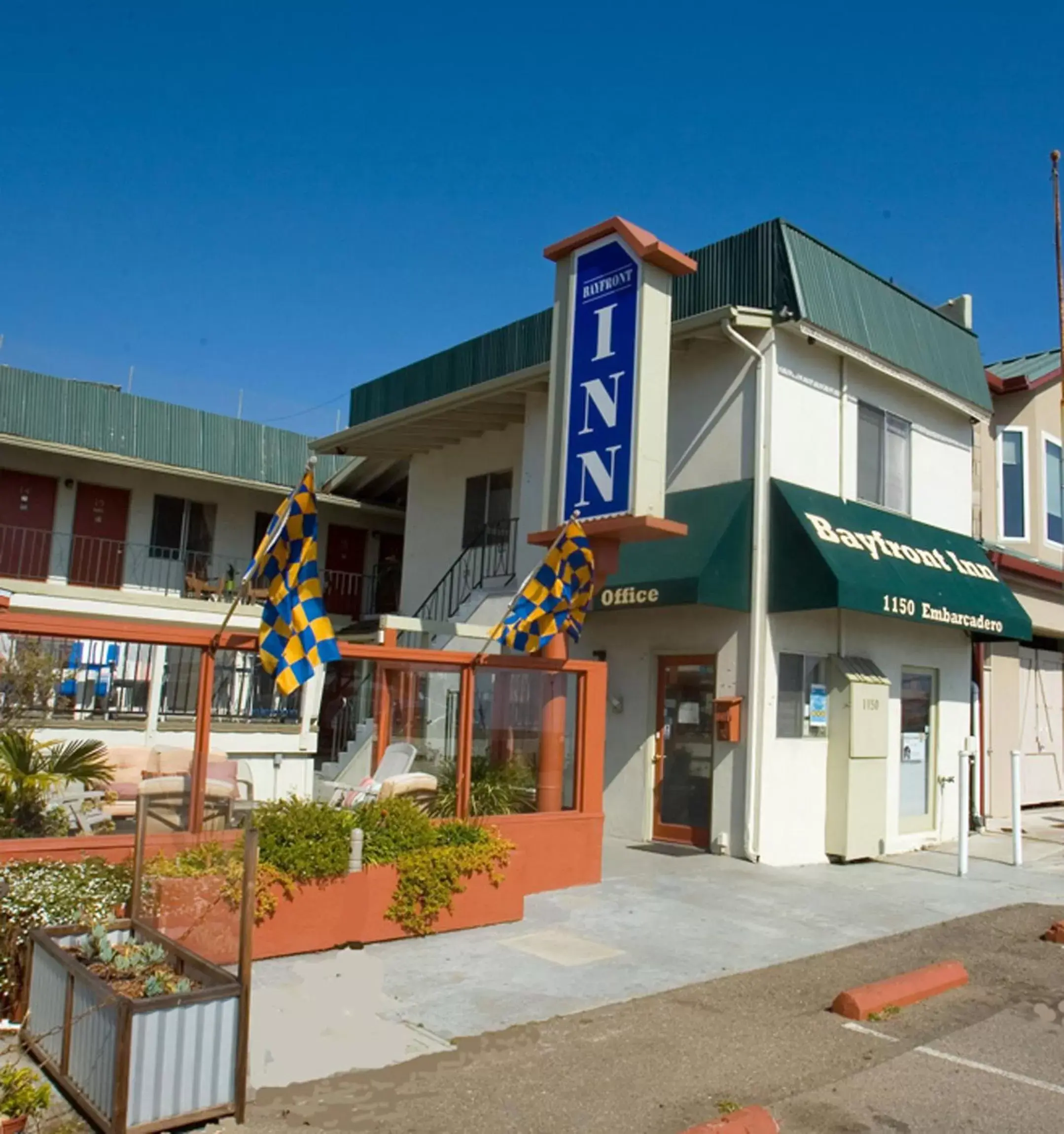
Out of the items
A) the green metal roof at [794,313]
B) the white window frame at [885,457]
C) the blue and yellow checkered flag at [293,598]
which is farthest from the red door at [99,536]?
the blue and yellow checkered flag at [293,598]

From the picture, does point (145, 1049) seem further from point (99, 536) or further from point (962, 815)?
point (99, 536)

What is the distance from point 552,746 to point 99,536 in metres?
12.8

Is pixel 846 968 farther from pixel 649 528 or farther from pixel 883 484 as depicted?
pixel 883 484

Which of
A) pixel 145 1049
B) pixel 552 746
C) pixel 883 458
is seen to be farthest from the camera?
pixel 883 458

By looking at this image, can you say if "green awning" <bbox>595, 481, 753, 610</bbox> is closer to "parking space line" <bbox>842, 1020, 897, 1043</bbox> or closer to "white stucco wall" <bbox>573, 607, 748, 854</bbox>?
"white stucco wall" <bbox>573, 607, 748, 854</bbox>

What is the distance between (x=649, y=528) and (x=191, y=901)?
6.01 m

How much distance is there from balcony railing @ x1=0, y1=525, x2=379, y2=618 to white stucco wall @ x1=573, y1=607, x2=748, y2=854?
7.35 metres

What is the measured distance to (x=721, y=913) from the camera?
9.50 metres

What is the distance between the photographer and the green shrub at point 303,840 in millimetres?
7445

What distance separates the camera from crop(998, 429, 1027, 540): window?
1675cm

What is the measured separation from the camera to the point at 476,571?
1669cm

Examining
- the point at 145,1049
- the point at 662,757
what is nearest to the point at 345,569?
the point at 662,757

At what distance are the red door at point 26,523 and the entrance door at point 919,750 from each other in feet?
47.7

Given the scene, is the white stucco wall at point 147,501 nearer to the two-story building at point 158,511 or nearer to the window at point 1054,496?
the two-story building at point 158,511
